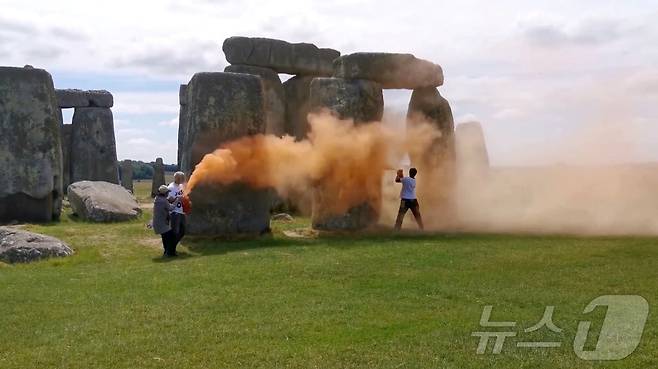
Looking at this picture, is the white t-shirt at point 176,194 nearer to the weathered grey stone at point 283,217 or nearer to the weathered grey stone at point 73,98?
the weathered grey stone at point 283,217

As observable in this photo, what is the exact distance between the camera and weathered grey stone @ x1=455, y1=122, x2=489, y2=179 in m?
28.0

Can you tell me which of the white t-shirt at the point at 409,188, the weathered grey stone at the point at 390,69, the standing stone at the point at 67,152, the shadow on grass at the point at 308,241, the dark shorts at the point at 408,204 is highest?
the weathered grey stone at the point at 390,69

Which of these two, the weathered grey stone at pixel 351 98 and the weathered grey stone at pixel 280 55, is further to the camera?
the weathered grey stone at pixel 280 55

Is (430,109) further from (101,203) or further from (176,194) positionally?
(101,203)

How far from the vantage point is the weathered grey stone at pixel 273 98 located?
26.4 meters

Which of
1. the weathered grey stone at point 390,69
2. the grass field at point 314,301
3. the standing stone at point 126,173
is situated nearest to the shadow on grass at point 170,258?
the grass field at point 314,301

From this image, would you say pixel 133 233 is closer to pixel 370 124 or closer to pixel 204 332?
pixel 370 124

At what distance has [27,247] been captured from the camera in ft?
48.7

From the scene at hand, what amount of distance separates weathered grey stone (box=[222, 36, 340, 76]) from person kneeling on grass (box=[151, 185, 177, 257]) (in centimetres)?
1142

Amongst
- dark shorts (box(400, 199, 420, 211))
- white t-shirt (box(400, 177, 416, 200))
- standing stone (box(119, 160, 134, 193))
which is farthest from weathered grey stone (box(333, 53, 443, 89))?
standing stone (box(119, 160, 134, 193))

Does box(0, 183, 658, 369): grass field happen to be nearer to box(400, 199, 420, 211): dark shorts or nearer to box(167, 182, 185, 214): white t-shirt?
box(167, 182, 185, 214): white t-shirt

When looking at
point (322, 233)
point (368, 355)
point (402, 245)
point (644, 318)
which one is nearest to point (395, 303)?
point (368, 355)

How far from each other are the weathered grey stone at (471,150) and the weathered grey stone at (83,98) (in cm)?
1654

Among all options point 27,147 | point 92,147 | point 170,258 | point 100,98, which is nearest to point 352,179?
point 170,258
